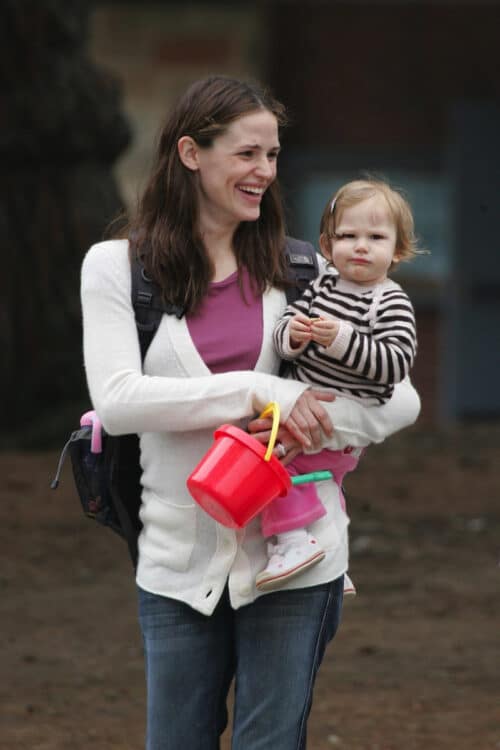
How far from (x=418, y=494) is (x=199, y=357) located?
5.32 m

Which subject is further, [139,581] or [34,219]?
[34,219]

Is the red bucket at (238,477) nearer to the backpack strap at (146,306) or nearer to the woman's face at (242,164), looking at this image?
the backpack strap at (146,306)

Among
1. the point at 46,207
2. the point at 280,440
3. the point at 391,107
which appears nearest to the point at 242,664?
the point at 280,440

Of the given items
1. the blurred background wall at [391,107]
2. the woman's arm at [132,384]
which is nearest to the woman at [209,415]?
the woman's arm at [132,384]

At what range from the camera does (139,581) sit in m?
2.99

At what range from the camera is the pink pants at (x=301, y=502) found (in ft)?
9.48

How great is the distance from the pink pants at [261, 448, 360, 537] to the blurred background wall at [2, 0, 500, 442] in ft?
24.7

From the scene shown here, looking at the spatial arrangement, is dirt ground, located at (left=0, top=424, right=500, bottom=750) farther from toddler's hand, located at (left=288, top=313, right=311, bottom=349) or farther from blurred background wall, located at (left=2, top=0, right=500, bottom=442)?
blurred background wall, located at (left=2, top=0, right=500, bottom=442)

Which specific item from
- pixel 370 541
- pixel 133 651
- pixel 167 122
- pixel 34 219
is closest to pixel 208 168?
pixel 167 122

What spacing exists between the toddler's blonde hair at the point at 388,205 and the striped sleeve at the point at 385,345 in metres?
0.15

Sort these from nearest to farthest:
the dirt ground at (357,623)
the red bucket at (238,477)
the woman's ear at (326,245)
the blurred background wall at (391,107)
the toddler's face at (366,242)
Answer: the red bucket at (238,477) → the toddler's face at (366,242) → the woman's ear at (326,245) → the dirt ground at (357,623) → the blurred background wall at (391,107)

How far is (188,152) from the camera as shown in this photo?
9.75 ft

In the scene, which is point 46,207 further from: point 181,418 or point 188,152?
point 181,418

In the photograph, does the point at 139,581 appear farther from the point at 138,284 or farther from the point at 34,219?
the point at 34,219
